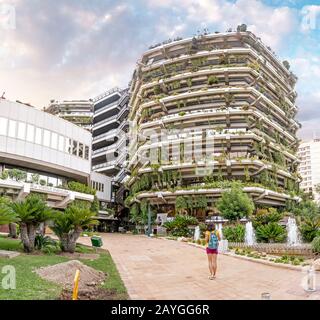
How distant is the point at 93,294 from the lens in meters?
8.20

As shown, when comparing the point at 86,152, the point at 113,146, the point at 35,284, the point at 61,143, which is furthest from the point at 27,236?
the point at 113,146

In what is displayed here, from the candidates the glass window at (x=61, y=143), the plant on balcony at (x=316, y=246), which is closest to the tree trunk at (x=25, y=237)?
the plant on balcony at (x=316, y=246)

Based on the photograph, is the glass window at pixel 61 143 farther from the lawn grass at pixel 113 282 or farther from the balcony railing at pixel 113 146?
the balcony railing at pixel 113 146

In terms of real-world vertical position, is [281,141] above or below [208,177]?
above

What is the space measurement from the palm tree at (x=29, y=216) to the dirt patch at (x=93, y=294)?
22.4ft

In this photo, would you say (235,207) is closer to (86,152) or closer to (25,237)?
(86,152)

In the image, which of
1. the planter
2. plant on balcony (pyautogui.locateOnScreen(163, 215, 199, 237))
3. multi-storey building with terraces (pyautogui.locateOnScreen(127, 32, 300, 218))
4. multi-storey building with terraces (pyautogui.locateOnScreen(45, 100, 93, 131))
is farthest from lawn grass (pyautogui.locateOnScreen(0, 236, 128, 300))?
multi-storey building with terraces (pyautogui.locateOnScreen(45, 100, 93, 131))

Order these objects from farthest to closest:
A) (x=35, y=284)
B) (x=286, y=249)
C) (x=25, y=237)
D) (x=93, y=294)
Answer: (x=286, y=249)
(x=25, y=237)
(x=35, y=284)
(x=93, y=294)

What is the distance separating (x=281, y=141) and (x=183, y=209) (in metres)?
21.0

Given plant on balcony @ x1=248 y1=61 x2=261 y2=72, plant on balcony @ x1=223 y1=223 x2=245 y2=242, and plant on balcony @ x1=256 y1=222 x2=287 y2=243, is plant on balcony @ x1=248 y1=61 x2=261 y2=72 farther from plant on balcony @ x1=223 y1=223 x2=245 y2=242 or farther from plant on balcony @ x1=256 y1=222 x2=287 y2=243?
plant on balcony @ x1=256 y1=222 x2=287 y2=243

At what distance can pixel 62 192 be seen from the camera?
32.8m

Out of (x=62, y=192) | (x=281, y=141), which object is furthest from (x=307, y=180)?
(x=62, y=192)

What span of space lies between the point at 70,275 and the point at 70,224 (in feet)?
21.5

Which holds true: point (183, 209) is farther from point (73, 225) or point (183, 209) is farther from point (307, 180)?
point (307, 180)
